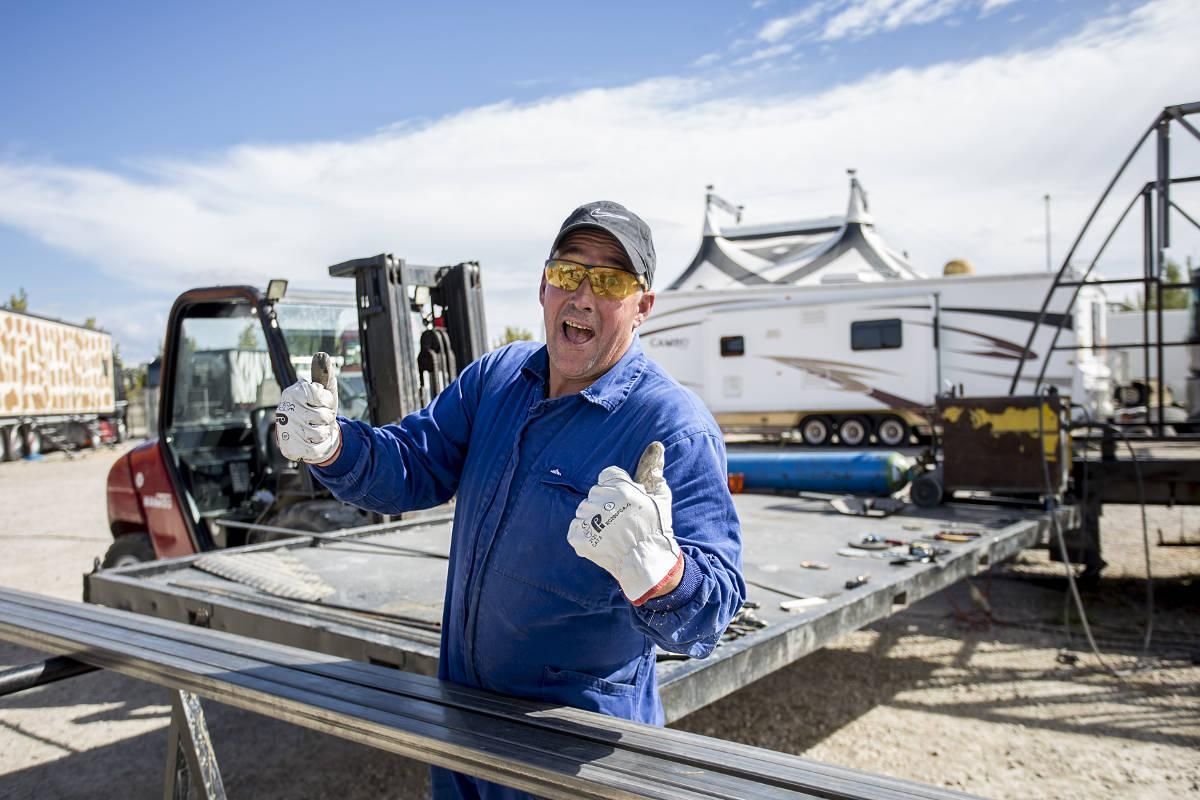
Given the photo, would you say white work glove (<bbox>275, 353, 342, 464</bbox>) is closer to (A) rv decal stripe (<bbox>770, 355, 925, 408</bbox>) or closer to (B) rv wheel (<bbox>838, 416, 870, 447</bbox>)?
(A) rv decal stripe (<bbox>770, 355, 925, 408</bbox>)

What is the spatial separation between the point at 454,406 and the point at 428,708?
74 centimetres

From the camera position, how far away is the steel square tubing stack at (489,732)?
1.72 metres

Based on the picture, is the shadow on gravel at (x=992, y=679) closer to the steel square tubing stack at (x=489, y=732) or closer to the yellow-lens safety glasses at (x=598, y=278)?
the steel square tubing stack at (x=489, y=732)

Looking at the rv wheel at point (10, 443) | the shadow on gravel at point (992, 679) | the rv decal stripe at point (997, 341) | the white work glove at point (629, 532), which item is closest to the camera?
the white work glove at point (629, 532)

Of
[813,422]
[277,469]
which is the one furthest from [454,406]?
[813,422]

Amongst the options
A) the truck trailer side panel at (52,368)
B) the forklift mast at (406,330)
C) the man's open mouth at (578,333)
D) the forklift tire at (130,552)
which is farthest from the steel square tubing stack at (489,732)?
the truck trailer side panel at (52,368)

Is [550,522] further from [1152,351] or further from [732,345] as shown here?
[1152,351]

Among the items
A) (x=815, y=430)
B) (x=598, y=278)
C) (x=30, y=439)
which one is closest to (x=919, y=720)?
(x=598, y=278)

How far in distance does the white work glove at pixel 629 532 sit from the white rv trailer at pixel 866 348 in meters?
14.5

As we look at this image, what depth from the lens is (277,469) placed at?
580 cm

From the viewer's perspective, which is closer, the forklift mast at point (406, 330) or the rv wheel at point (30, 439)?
the forklift mast at point (406, 330)

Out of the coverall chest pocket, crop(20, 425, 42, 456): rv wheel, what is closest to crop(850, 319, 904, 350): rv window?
the coverall chest pocket

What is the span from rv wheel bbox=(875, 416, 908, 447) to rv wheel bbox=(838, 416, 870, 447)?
0.88 ft

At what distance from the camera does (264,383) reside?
591 centimetres
